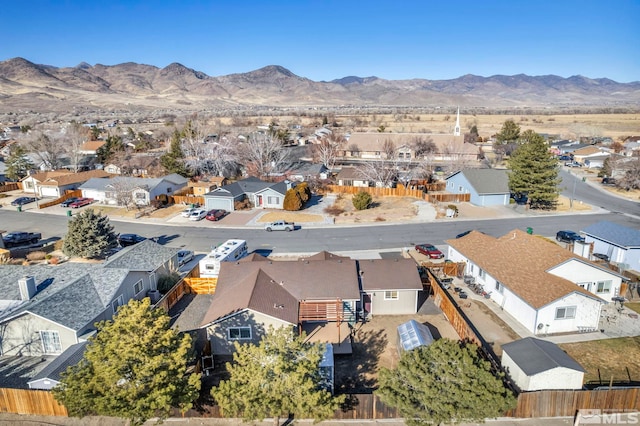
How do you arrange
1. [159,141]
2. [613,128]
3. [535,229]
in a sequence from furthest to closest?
1. [613,128]
2. [159,141]
3. [535,229]

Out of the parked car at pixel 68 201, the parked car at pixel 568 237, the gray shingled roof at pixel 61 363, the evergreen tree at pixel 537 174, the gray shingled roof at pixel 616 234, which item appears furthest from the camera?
the parked car at pixel 68 201

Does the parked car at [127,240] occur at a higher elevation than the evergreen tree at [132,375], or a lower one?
lower

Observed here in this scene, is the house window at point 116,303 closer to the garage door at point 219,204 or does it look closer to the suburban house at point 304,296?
the suburban house at point 304,296

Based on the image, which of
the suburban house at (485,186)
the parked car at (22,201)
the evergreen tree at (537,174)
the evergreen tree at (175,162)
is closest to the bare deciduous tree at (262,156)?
the evergreen tree at (175,162)

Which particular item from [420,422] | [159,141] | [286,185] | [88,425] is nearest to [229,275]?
[88,425]

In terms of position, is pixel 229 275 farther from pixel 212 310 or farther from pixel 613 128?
pixel 613 128

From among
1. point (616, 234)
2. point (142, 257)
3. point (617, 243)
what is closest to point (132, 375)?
point (142, 257)

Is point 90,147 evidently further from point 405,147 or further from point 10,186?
point 405,147

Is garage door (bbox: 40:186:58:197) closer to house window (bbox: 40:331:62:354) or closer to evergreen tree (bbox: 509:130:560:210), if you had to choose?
house window (bbox: 40:331:62:354)
